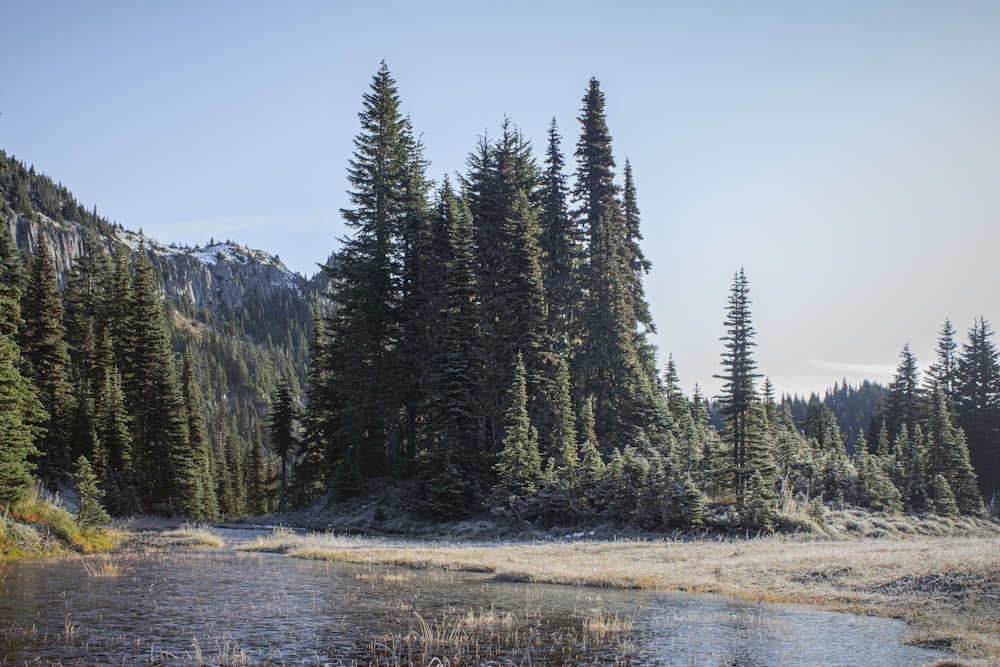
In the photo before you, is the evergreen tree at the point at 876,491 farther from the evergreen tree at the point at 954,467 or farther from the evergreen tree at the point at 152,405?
the evergreen tree at the point at 152,405

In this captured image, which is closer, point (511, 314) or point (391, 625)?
point (391, 625)

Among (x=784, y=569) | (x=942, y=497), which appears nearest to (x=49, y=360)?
(x=784, y=569)

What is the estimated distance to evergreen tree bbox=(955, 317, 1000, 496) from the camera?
78.1 meters

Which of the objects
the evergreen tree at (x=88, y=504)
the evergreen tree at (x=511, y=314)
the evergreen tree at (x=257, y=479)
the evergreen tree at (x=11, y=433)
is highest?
the evergreen tree at (x=511, y=314)

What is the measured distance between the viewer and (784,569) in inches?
981

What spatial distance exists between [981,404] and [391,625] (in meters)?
91.4

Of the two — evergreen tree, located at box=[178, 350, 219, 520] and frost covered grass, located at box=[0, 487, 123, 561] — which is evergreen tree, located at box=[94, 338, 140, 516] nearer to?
evergreen tree, located at box=[178, 350, 219, 520]

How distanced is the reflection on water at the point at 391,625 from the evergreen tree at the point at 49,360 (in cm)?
3201

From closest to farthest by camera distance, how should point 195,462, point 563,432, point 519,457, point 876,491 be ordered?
point 519,457 → point 876,491 → point 563,432 → point 195,462

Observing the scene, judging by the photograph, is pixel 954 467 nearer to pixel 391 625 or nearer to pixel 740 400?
pixel 740 400

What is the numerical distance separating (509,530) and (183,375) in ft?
192

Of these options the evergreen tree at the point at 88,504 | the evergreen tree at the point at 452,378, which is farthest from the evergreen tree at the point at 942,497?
the evergreen tree at the point at 88,504

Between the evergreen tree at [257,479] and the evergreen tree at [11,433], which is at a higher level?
the evergreen tree at [11,433]

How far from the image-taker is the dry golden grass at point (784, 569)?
17.8 metres
